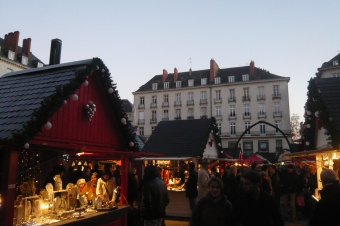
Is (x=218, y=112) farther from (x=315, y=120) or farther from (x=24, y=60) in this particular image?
(x=315, y=120)

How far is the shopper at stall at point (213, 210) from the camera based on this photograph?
3998 mm

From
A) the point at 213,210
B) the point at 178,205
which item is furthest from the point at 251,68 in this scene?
the point at 213,210

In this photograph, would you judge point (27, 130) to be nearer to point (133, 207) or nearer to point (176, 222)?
point (133, 207)

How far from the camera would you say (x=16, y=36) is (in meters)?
41.6

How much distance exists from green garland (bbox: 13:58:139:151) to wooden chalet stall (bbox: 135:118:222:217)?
4587 millimetres

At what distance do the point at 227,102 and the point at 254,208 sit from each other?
50049 millimetres

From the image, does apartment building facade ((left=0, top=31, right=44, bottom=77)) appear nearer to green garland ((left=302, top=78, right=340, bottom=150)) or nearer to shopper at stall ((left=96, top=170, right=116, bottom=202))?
shopper at stall ((left=96, top=170, right=116, bottom=202))

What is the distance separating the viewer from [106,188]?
779 cm

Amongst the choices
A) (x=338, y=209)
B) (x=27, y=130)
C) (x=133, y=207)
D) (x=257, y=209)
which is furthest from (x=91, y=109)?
(x=338, y=209)

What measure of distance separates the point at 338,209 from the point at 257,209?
0.86 metres

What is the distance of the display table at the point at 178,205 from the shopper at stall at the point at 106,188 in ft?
15.5

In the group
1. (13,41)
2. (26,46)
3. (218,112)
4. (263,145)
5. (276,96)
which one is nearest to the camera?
(13,41)

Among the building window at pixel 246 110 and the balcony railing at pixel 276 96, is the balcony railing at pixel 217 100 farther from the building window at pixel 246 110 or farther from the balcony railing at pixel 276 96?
the balcony railing at pixel 276 96

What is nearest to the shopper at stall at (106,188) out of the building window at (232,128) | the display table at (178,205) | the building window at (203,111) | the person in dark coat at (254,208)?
the person in dark coat at (254,208)
